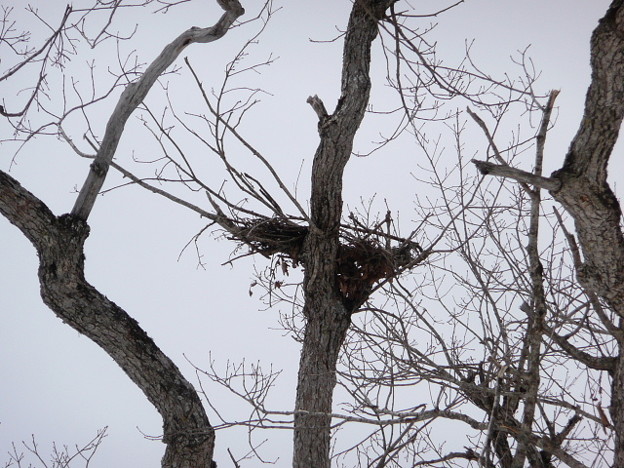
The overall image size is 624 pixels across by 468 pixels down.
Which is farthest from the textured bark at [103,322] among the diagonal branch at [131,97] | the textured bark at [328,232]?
the textured bark at [328,232]

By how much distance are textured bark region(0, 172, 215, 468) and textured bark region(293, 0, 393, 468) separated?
676 mm

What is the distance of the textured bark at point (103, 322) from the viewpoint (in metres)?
3.66

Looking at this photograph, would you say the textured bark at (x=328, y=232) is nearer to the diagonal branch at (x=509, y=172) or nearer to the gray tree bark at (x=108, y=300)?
the gray tree bark at (x=108, y=300)

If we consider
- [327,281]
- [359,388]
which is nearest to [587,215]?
[359,388]

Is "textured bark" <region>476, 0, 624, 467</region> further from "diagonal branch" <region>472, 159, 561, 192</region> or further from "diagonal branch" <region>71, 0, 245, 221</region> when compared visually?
"diagonal branch" <region>71, 0, 245, 221</region>

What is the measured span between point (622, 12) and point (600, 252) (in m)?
0.95

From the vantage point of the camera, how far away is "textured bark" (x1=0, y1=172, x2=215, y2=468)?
3664mm

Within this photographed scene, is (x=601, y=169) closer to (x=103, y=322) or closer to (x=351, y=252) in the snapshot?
(x=351, y=252)

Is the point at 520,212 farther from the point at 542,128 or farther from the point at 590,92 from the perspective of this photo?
the point at 590,92

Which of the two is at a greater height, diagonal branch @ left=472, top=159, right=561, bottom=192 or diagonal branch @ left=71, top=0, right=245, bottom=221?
diagonal branch @ left=71, top=0, right=245, bottom=221

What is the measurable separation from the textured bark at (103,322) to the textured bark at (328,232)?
0.68 m

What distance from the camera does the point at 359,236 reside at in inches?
174

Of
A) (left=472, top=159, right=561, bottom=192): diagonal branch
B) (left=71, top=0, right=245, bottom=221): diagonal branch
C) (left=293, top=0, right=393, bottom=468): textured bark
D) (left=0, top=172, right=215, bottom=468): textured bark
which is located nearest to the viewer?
(left=472, top=159, right=561, bottom=192): diagonal branch

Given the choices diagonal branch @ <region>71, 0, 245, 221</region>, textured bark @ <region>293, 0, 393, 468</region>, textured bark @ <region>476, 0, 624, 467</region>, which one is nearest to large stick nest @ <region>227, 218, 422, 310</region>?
textured bark @ <region>293, 0, 393, 468</region>
